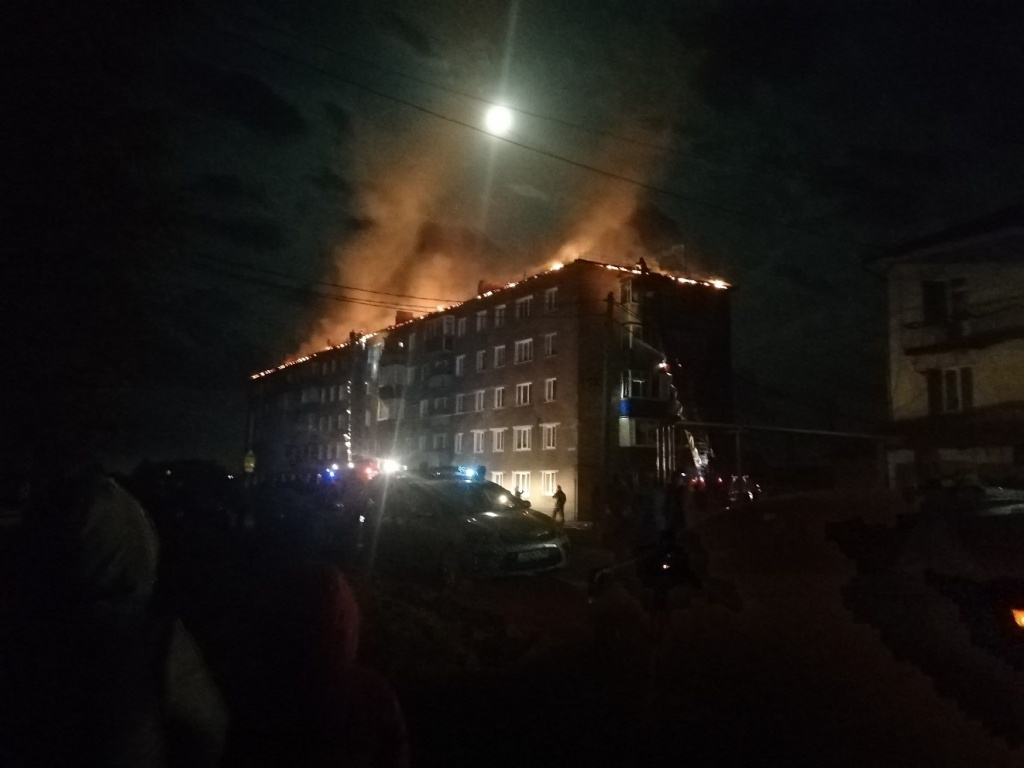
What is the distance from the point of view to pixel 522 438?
40656 mm

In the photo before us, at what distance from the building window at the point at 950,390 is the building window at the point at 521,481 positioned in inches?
693

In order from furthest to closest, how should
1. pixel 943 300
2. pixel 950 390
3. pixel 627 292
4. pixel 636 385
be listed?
pixel 627 292 → pixel 636 385 → pixel 943 300 → pixel 950 390

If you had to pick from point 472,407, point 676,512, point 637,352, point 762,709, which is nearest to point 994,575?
point 762,709

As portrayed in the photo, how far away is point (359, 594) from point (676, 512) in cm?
385

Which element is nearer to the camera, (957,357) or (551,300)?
(957,357)

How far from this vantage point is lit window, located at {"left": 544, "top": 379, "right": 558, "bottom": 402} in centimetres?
3894

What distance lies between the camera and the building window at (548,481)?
124 ft

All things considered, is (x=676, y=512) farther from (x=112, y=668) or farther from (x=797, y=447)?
(x=797, y=447)

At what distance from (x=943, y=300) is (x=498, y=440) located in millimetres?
21157

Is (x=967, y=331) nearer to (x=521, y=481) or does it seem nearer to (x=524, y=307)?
(x=521, y=481)

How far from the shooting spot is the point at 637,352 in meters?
39.2

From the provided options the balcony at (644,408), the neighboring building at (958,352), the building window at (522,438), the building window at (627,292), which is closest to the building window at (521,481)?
the building window at (522,438)

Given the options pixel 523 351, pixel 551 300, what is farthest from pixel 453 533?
pixel 523 351

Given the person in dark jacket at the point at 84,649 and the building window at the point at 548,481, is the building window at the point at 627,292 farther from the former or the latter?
the person in dark jacket at the point at 84,649
